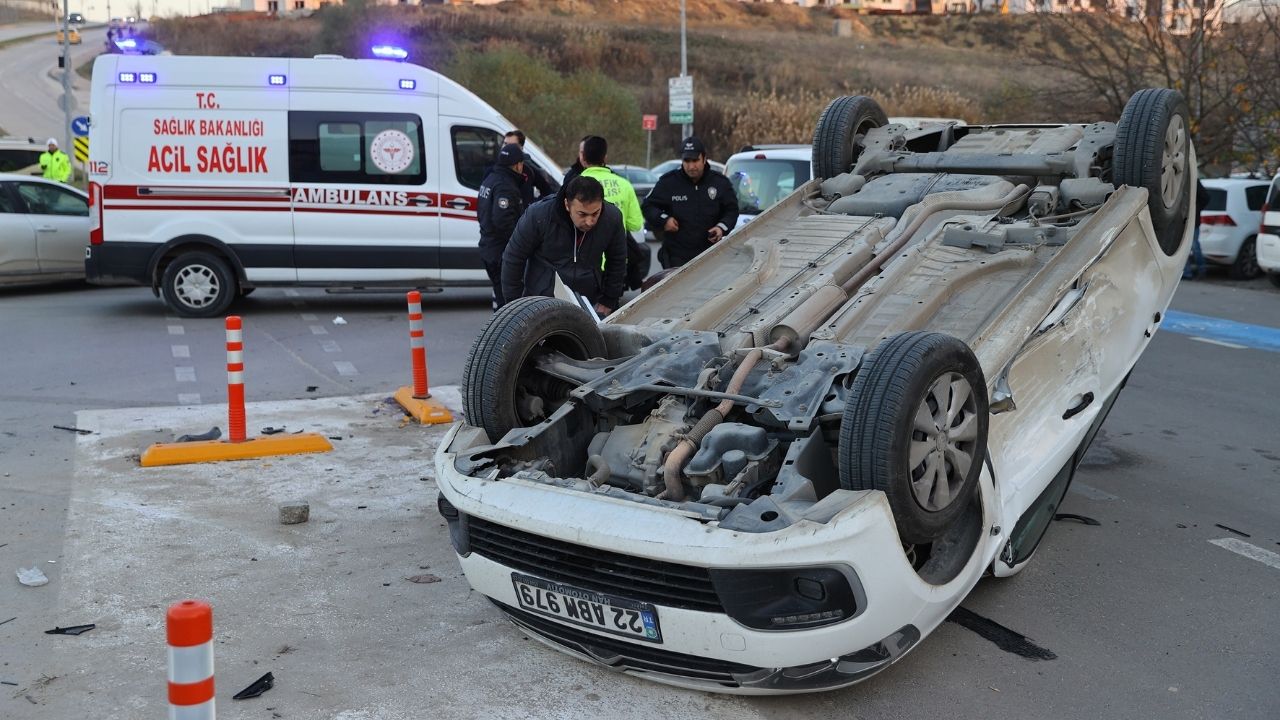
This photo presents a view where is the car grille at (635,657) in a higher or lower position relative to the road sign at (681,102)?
lower

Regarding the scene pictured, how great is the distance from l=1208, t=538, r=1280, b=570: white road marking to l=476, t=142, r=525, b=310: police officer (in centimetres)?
498

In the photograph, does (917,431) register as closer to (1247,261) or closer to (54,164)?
(1247,261)

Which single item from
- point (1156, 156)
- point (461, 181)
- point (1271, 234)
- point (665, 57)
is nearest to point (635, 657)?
point (1156, 156)

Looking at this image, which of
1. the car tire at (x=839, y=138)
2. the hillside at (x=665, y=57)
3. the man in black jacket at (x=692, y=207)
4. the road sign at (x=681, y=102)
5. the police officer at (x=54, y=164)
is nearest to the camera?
the car tire at (x=839, y=138)

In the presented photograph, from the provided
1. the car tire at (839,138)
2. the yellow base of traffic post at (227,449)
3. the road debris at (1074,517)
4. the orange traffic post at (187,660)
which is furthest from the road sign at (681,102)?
the orange traffic post at (187,660)

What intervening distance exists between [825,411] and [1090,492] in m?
2.82

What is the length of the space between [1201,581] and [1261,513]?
1.20 m

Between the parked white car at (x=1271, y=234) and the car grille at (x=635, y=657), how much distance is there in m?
13.2

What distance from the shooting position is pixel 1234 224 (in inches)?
633

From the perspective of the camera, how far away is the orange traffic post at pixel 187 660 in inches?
97.4

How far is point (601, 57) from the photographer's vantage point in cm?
5178

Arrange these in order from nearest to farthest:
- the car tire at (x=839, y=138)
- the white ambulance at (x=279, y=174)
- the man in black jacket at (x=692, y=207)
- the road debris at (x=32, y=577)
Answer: the road debris at (x=32, y=577)
the car tire at (x=839, y=138)
the man in black jacket at (x=692, y=207)
the white ambulance at (x=279, y=174)

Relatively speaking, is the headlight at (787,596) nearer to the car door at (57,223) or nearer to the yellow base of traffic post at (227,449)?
the yellow base of traffic post at (227,449)

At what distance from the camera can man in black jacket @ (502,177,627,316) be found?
6539 millimetres
